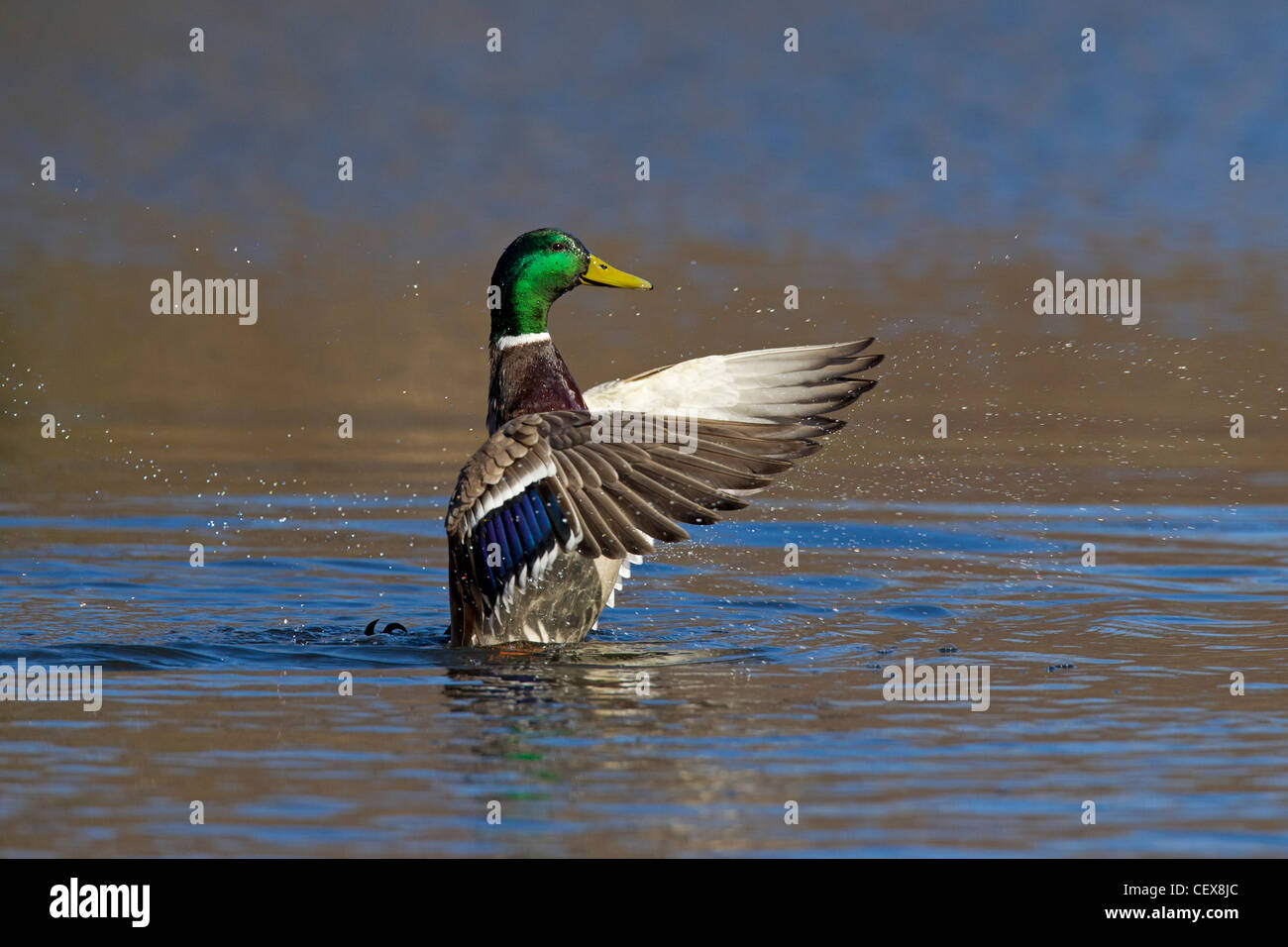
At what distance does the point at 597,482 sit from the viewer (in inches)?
297

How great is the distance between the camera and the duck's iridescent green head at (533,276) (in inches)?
351

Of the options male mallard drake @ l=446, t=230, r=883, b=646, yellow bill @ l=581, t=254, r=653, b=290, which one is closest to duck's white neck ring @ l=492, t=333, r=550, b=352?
male mallard drake @ l=446, t=230, r=883, b=646

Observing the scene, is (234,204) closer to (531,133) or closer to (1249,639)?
(531,133)

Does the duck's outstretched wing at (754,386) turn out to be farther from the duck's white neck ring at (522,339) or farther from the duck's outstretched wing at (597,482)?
the duck's outstretched wing at (597,482)

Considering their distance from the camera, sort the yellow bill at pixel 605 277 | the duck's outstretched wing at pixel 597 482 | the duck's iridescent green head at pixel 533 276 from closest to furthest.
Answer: the duck's outstretched wing at pixel 597 482
the duck's iridescent green head at pixel 533 276
the yellow bill at pixel 605 277

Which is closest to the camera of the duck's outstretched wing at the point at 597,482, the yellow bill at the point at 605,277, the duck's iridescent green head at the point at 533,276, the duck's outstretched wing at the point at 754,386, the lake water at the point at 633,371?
the lake water at the point at 633,371

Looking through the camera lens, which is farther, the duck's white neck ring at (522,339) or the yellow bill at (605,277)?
the yellow bill at (605,277)

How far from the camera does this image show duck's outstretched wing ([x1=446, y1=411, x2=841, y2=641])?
7.36m

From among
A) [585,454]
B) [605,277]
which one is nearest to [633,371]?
[605,277]

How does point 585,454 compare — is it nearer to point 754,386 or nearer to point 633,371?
point 754,386

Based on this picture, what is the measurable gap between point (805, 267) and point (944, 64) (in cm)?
463

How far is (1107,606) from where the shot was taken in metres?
9.30

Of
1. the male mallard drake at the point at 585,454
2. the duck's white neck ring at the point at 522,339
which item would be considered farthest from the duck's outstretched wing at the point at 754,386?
the duck's white neck ring at the point at 522,339

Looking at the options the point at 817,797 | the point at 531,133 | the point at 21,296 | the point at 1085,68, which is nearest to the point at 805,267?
the point at 531,133
